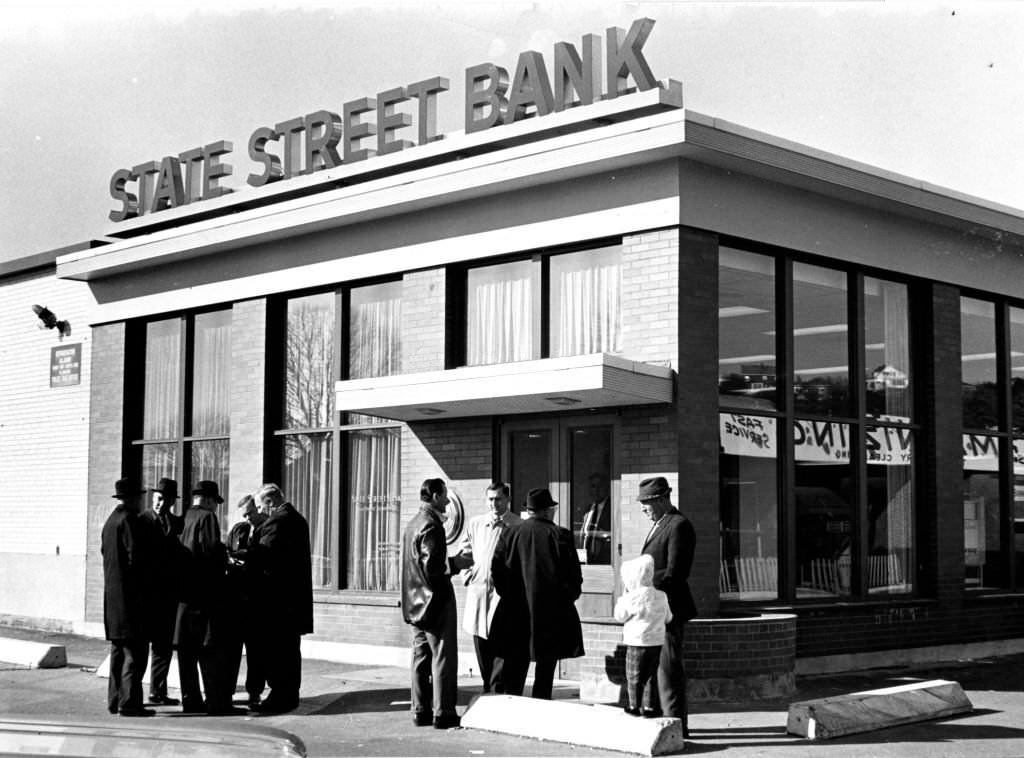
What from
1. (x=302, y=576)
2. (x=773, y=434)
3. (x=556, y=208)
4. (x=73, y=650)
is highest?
(x=556, y=208)

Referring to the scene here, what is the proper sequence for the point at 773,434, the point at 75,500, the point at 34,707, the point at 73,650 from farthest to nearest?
the point at 75,500
the point at 73,650
the point at 773,434
the point at 34,707

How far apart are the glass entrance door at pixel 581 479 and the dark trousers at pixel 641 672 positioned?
108 inches

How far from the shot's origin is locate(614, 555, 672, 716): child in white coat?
409 inches

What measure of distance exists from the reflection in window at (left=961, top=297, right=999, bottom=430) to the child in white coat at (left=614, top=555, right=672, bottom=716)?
25.3 ft

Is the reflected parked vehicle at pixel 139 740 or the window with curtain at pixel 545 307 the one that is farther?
the window with curtain at pixel 545 307

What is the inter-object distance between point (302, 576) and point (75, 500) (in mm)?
9081

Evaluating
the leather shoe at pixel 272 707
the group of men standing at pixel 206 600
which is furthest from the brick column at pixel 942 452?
the leather shoe at pixel 272 707

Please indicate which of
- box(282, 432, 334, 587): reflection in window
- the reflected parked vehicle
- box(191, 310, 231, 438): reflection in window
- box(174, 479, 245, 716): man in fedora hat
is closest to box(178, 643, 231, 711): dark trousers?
box(174, 479, 245, 716): man in fedora hat

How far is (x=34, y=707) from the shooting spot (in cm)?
1259

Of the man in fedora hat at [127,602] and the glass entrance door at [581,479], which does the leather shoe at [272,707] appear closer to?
the man in fedora hat at [127,602]

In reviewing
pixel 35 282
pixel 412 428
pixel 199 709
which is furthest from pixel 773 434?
pixel 35 282

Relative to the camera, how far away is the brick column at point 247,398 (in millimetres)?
17406

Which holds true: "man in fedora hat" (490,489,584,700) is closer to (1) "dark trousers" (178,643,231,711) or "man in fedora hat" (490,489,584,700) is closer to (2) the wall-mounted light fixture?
(1) "dark trousers" (178,643,231,711)

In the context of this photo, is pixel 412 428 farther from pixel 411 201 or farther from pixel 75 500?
pixel 75 500
